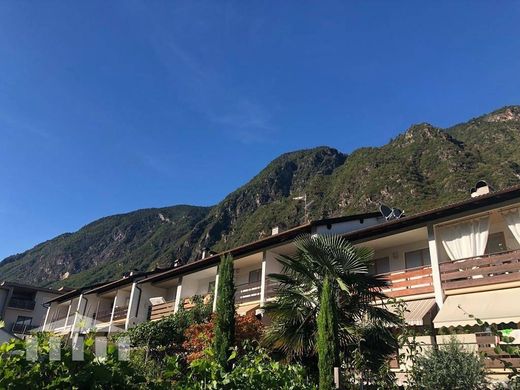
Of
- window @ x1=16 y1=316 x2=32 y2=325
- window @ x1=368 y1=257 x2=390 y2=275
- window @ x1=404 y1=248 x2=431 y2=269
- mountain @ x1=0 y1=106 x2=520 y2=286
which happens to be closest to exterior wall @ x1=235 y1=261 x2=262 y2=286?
window @ x1=368 y1=257 x2=390 y2=275

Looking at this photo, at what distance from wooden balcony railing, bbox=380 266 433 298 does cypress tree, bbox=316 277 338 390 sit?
7854 mm

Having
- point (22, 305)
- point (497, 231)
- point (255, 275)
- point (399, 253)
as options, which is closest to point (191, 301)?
point (255, 275)

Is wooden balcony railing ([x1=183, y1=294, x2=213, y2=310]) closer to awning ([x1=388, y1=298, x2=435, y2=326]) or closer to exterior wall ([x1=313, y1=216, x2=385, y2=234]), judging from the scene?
exterior wall ([x1=313, y1=216, x2=385, y2=234])

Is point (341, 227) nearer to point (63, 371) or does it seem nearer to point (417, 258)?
point (417, 258)

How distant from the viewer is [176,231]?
13688cm

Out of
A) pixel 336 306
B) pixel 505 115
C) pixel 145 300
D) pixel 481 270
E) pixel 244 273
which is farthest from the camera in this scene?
pixel 505 115

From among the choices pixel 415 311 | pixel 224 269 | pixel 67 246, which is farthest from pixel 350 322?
pixel 67 246

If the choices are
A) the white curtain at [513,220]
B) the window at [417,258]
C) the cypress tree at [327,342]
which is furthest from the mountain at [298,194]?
the cypress tree at [327,342]

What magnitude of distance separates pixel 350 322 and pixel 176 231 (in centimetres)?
12792

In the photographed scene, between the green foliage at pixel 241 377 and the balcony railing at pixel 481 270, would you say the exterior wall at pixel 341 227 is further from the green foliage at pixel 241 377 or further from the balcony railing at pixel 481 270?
the green foliage at pixel 241 377

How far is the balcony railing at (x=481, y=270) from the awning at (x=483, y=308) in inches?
16.5

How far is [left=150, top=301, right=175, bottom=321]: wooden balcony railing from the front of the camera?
101ft

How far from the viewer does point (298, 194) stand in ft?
367

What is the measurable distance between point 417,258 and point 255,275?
1096cm
